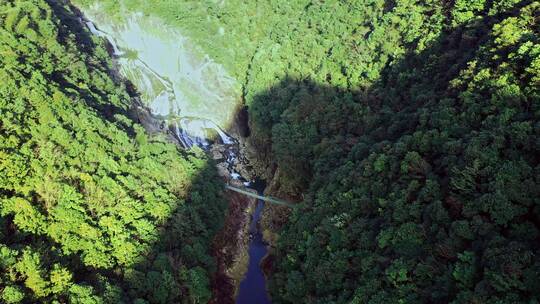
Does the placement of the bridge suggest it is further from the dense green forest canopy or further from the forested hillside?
the forested hillside

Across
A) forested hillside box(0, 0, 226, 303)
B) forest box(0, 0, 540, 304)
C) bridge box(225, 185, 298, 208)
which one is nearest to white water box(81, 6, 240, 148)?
forest box(0, 0, 540, 304)

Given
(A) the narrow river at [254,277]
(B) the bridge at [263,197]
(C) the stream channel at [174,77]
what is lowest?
(A) the narrow river at [254,277]

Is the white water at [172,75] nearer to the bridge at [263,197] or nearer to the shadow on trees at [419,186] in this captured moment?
the bridge at [263,197]

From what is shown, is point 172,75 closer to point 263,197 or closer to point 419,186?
point 263,197

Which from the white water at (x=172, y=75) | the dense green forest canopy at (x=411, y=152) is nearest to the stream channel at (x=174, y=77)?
the white water at (x=172, y=75)

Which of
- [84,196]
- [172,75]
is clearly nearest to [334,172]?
[84,196]

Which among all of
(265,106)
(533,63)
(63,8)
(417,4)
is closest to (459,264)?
(533,63)
